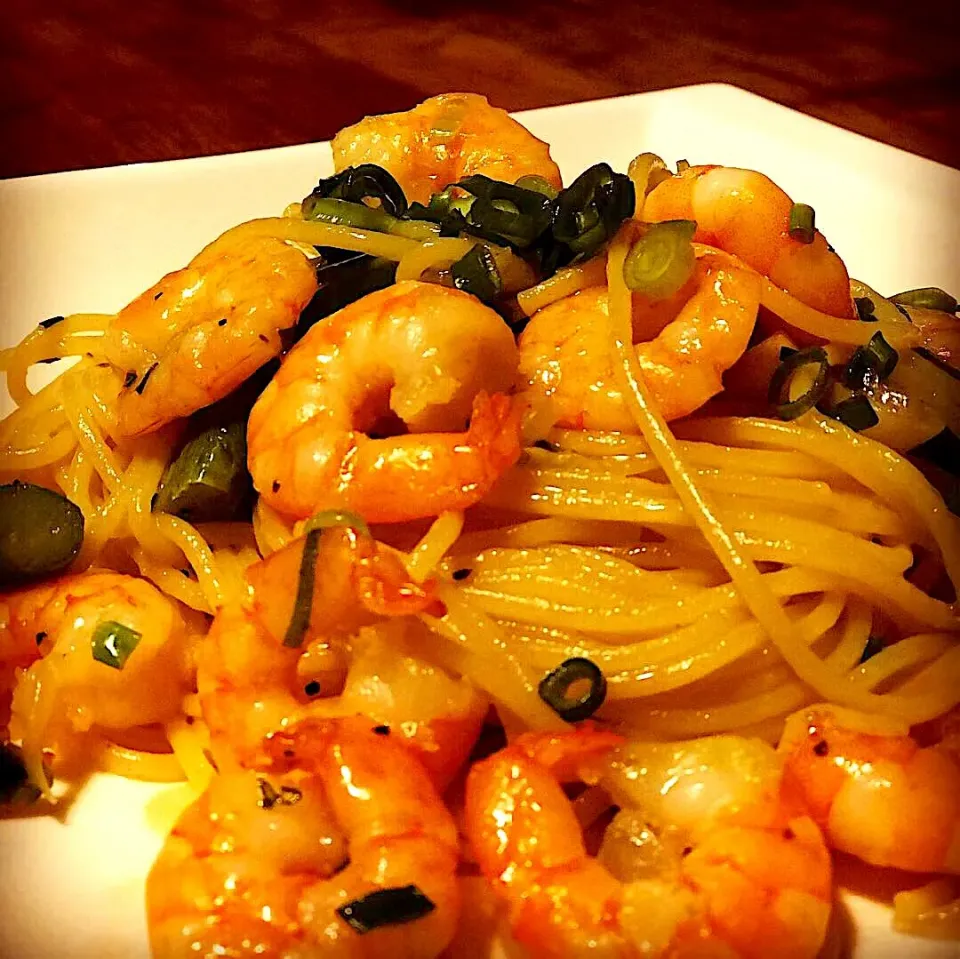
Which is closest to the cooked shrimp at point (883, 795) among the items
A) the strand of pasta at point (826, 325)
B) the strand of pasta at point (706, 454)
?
the strand of pasta at point (706, 454)

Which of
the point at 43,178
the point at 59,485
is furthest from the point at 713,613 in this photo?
the point at 43,178

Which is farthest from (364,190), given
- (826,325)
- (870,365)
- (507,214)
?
(870,365)

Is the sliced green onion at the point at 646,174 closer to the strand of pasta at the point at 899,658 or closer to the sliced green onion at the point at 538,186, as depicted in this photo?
the sliced green onion at the point at 538,186

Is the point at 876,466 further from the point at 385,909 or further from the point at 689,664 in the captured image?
the point at 385,909

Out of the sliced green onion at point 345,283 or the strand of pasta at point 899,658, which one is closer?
the strand of pasta at point 899,658

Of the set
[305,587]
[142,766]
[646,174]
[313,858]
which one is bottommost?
[142,766]

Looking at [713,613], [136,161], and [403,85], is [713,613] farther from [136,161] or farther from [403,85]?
[403,85]

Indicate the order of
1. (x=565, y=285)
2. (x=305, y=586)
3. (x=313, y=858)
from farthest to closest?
(x=565, y=285)
(x=305, y=586)
(x=313, y=858)
